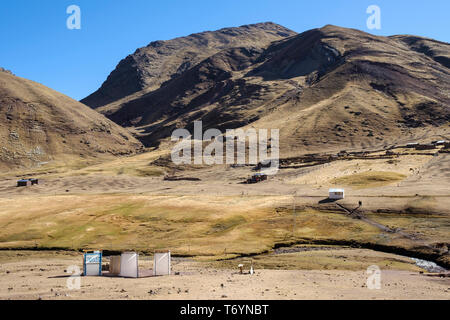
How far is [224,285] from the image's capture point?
36.8 metres

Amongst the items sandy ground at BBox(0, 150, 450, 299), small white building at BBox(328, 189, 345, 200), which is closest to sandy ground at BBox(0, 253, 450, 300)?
sandy ground at BBox(0, 150, 450, 299)

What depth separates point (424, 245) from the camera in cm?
5966

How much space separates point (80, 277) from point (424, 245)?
4617 centimetres

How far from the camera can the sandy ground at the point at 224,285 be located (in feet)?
105

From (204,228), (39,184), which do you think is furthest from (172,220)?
(39,184)

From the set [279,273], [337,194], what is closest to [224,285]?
[279,273]

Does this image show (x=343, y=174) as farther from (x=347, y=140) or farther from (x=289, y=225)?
(x=347, y=140)

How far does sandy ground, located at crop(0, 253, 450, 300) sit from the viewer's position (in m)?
31.9

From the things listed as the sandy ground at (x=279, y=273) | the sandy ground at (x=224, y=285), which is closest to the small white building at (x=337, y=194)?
the sandy ground at (x=279, y=273)

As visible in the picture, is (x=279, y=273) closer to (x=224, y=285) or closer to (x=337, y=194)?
(x=224, y=285)

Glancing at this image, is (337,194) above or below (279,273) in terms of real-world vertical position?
above

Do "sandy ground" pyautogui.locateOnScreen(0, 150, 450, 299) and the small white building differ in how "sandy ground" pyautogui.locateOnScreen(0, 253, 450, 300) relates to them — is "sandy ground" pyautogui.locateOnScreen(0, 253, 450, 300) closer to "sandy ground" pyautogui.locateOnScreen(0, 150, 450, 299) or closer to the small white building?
"sandy ground" pyautogui.locateOnScreen(0, 150, 450, 299)

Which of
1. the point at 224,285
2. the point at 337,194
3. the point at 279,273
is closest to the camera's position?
the point at 224,285
